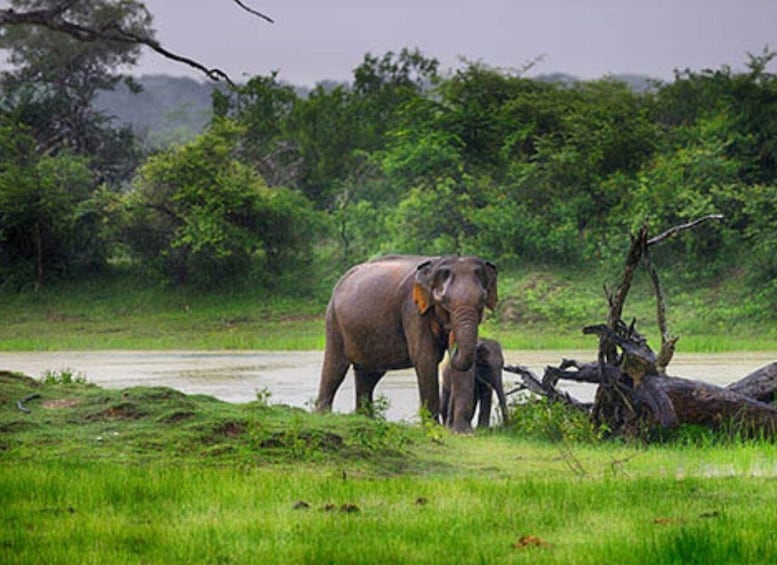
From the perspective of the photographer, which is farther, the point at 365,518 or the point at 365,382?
the point at 365,382

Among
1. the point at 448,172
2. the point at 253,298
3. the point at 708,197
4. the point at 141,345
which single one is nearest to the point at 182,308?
the point at 253,298

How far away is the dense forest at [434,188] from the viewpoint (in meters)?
38.0

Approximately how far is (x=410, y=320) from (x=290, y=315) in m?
23.0

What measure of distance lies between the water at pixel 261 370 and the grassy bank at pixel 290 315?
1.98 metres

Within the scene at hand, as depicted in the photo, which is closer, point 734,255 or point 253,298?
point 734,255

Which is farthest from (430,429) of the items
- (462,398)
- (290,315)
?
(290,315)

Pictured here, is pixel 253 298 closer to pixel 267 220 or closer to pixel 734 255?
pixel 267 220

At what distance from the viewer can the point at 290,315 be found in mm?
38406

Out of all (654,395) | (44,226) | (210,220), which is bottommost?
(654,395)

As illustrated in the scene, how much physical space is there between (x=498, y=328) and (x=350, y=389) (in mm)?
11917

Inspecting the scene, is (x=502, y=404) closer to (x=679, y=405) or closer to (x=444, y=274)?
(x=444, y=274)

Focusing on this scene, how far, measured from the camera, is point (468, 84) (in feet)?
143

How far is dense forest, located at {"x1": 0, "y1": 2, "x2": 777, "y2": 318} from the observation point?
125ft

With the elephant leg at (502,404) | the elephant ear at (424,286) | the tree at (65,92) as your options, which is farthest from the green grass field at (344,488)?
the tree at (65,92)
